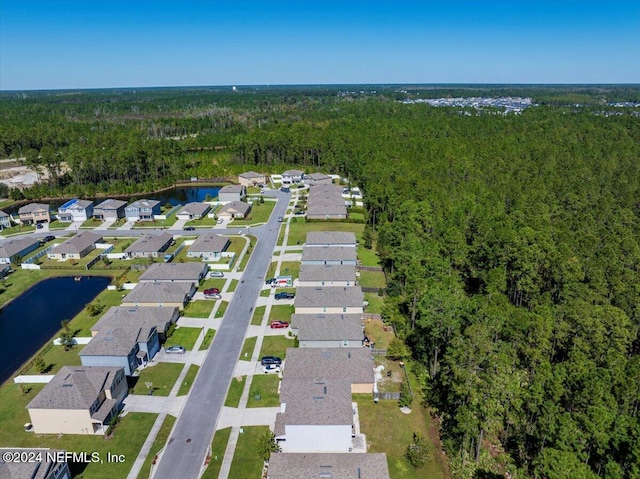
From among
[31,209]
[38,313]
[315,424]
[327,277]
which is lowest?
[38,313]

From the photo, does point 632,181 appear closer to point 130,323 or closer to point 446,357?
point 446,357

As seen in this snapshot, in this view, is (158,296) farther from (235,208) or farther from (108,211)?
(108,211)

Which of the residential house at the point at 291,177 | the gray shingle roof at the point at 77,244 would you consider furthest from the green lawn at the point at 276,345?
the residential house at the point at 291,177

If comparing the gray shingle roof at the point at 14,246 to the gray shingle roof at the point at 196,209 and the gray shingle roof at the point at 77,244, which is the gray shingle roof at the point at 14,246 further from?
the gray shingle roof at the point at 196,209

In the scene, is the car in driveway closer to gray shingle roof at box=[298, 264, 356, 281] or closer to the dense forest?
gray shingle roof at box=[298, 264, 356, 281]

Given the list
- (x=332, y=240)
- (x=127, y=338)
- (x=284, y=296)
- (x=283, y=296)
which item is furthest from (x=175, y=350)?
(x=332, y=240)

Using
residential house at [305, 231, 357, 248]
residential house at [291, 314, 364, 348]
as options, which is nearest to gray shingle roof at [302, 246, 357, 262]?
residential house at [305, 231, 357, 248]
